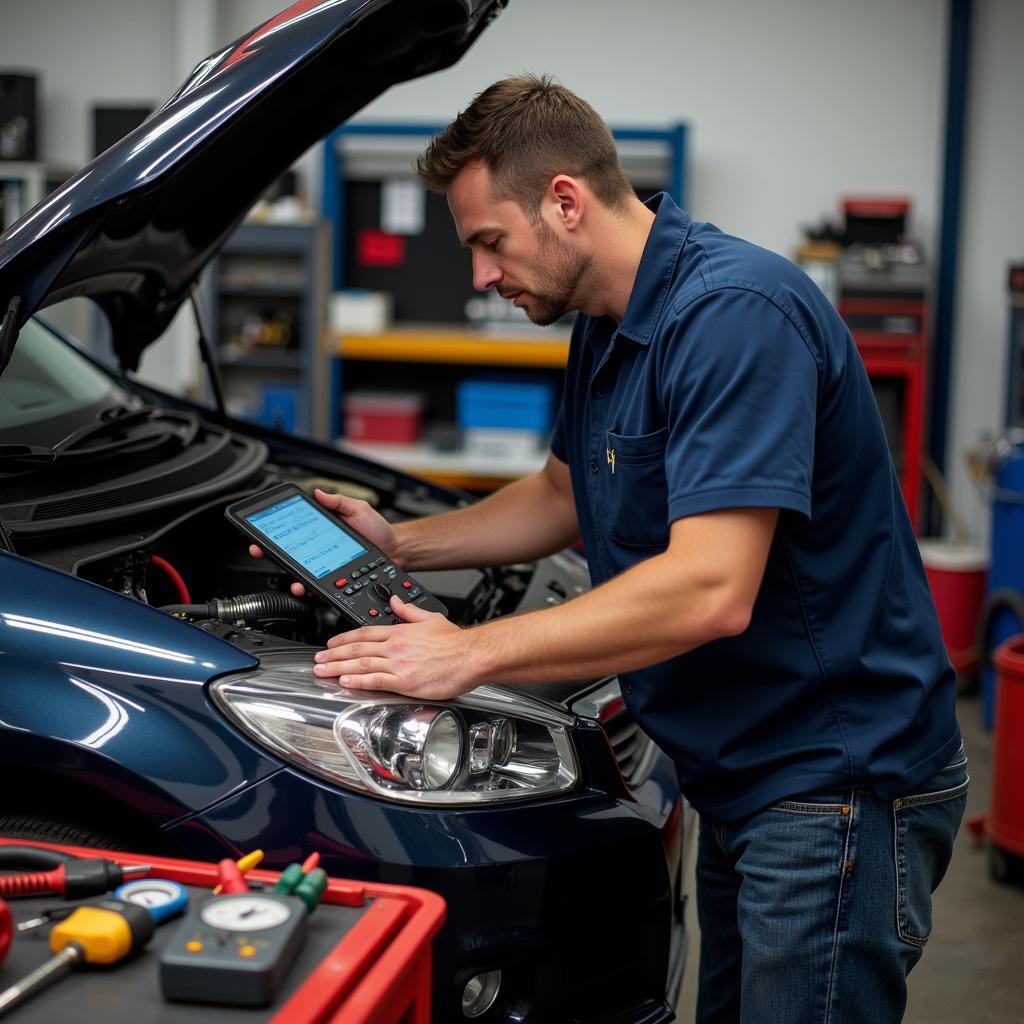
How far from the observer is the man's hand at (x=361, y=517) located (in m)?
1.90

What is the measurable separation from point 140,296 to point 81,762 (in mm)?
Result: 1117

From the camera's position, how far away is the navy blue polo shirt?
4.22 feet

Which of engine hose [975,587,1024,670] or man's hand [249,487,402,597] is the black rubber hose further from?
engine hose [975,587,1024,670]

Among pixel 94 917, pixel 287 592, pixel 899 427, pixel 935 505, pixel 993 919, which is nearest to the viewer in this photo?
pixel 94 917

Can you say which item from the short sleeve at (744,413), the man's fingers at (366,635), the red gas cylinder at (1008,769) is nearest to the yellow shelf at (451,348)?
the red gas cylinder at (1008,769)

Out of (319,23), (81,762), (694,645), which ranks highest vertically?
(319,23)

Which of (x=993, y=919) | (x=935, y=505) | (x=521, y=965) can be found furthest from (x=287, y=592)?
(x=935, y=505)

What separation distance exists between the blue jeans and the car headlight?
0.27 meters

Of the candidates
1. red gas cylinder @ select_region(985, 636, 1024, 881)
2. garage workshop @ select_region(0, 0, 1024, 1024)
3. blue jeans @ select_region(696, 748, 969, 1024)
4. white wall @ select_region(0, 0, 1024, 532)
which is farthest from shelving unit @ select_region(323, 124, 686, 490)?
blue jeans @ select_region(696, 748, 969, 1024)

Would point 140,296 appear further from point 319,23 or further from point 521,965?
point 521,965

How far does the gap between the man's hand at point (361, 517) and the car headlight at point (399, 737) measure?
43 centimetres

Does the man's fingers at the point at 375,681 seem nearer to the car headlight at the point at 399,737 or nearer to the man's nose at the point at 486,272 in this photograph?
the car headlight at the point at 399,737

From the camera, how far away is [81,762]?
1.37 m

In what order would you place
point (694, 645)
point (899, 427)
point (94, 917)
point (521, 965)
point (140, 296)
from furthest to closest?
point (899, 427), point (140, 296), point (521, 965), point (694, 645), point (94, 917)
